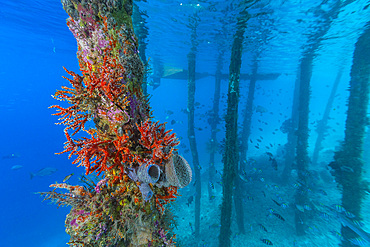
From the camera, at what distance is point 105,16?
7.72 feet

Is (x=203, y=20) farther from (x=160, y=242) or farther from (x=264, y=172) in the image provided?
(x=264, y=172)

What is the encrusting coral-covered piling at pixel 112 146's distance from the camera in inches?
83.5

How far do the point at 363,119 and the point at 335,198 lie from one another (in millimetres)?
8276

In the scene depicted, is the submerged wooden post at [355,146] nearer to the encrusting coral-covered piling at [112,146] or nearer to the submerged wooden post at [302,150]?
the submerged wooden post at [302,150]

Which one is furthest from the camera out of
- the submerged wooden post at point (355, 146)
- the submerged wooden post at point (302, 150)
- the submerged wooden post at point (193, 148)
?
the submerged wooden post at point (193, 148)

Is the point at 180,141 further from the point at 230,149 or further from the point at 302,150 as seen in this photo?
the point at 302,150

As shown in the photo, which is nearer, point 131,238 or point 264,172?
point 131,238

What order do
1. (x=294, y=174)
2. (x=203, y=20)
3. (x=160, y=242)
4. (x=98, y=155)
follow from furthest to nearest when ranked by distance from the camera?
(x=294, y=174) → (x=203, y=20) → (x=160, y=242) → (x=98, y=155)

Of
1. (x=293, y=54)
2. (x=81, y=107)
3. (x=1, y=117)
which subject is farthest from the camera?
(x=1, y=117)

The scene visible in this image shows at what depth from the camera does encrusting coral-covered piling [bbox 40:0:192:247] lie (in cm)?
212

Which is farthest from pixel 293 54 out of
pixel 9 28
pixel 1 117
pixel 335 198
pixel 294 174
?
pixel 1 117

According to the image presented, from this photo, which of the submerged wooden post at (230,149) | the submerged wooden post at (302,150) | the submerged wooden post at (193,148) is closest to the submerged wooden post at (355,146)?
the submerged wooden post at (302,150)

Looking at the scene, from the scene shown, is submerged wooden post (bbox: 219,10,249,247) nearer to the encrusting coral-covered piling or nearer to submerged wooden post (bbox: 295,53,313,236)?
the encrusting coral-covered piling

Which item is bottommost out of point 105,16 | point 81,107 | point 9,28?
point 81,107
